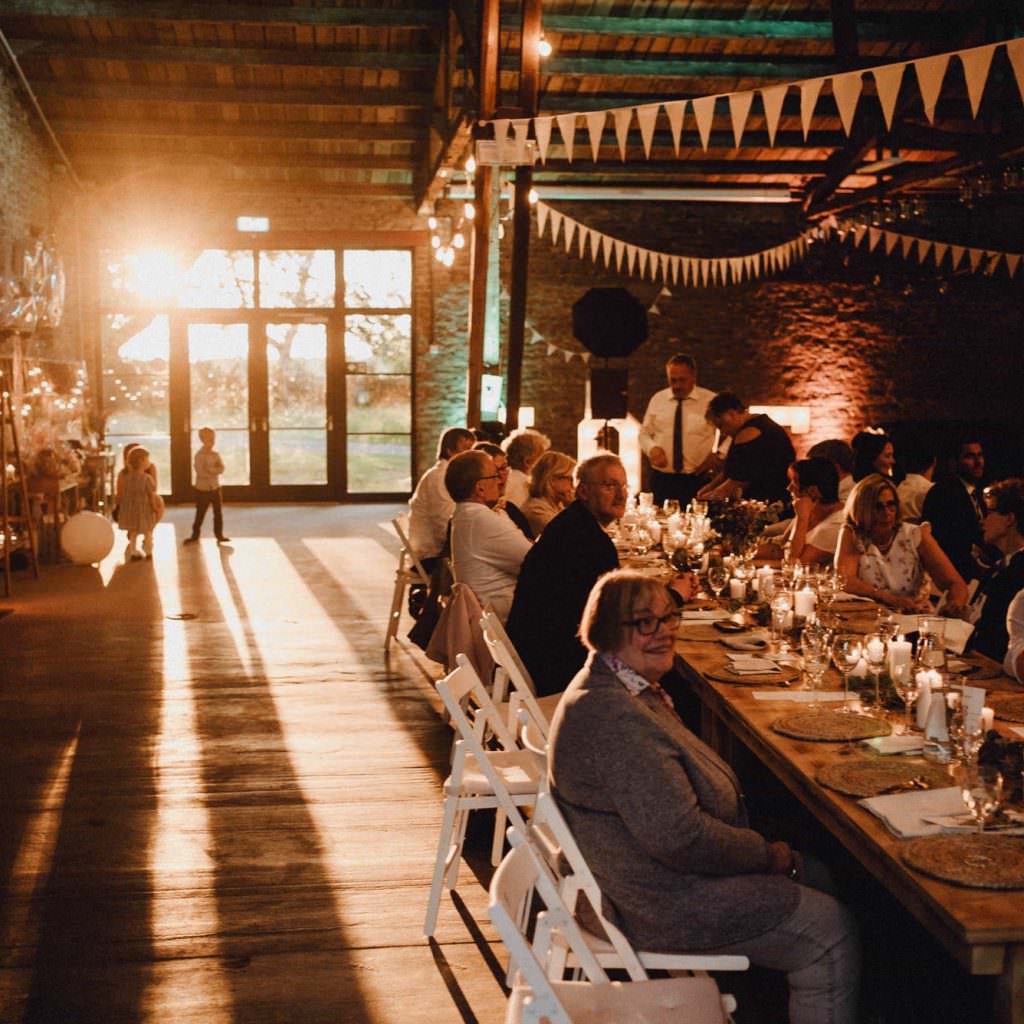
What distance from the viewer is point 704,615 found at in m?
4.70

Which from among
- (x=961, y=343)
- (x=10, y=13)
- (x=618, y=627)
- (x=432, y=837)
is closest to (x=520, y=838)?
(x=618, y=627)

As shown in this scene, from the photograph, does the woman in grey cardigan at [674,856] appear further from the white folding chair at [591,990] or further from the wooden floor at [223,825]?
the wooden floor at [223,825]

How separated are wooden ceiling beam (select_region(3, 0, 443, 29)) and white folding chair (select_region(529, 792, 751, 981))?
9.58m

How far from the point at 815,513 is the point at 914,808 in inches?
148

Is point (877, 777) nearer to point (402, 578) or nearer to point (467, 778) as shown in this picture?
point (467, 778)

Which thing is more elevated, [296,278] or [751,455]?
[296,278]

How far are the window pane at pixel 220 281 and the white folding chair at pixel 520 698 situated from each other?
492 inches

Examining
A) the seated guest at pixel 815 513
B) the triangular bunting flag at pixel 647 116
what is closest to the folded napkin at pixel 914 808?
the seated guest at pixel 815 513

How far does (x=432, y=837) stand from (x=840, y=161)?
28.3 feet

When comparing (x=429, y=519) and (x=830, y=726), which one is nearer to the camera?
(x=830, y=726)

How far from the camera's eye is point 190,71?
12.5 meters

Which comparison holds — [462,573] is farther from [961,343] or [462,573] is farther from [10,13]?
[961,343]

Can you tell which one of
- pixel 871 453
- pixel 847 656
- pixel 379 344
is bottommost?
pixel 847 656

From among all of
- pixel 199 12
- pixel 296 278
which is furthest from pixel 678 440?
pixel 296 278
